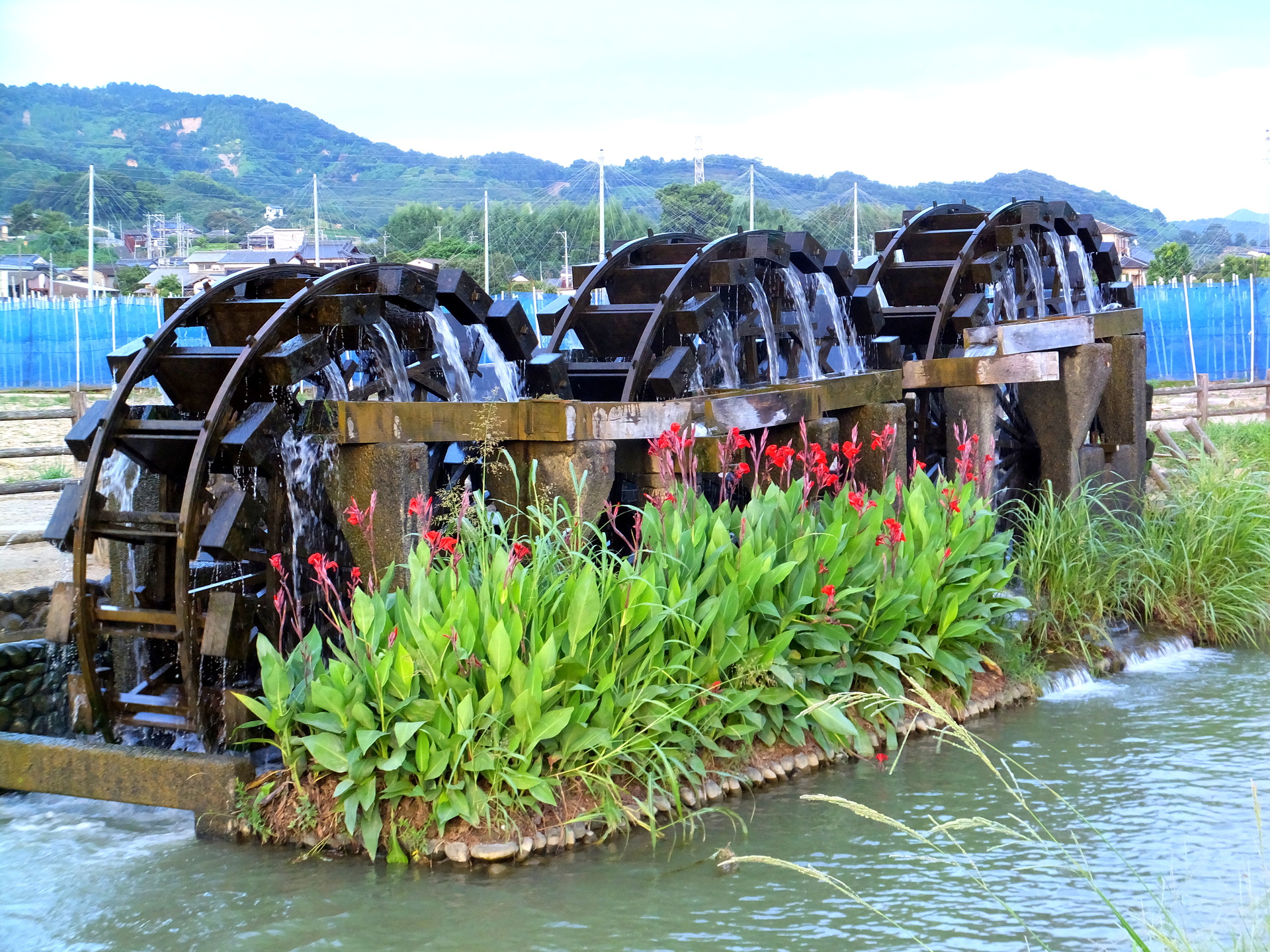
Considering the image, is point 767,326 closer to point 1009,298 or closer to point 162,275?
point 1009,298

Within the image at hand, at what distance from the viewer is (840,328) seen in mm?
11438

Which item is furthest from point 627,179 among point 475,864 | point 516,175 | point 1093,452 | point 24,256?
point 475,864

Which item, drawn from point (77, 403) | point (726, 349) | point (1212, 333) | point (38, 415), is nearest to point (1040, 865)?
point (726, 349)

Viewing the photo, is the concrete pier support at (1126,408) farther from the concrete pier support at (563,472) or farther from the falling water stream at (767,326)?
the concrete pier support at (563,472)

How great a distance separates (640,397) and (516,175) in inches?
3643

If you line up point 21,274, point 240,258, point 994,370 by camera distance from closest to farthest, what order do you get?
point 994,370, point 240,258, point 21,274

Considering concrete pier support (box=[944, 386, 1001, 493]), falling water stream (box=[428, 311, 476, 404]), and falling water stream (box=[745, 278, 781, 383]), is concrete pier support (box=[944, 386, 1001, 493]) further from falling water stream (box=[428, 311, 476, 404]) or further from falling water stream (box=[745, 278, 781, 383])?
falling water stream (box=[428, 311, 476, 404])

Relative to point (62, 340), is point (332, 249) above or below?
above

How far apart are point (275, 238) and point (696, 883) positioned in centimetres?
7522

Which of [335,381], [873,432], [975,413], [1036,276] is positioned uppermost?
[1036,276]

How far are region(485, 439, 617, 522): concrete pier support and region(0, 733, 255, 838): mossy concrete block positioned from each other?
2126 mm

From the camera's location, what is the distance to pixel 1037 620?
9.12 meters

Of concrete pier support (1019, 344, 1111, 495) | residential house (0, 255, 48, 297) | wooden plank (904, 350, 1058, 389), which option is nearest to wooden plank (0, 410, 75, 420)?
wooden plank (904, 350, 1058, 389)

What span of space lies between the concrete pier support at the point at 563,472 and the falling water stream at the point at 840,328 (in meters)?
4.47
